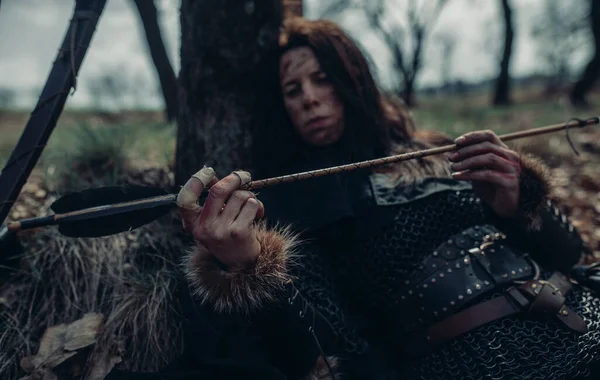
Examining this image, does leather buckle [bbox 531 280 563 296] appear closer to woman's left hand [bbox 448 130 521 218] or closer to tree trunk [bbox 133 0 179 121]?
woman's left hand [bbox 448 130 521 218]

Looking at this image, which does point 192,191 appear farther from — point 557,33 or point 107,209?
point 557,33

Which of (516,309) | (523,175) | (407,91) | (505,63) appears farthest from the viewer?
(505,63)

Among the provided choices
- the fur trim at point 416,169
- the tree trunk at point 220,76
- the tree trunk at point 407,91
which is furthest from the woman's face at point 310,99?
the tree trunk at point 407,91

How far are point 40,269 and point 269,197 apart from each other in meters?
1.17

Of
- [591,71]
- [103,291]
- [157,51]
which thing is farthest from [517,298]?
[591,71]

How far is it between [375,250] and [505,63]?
37.7 feet

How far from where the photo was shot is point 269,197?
6.61 ft

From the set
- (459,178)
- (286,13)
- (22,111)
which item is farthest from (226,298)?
(22,111)

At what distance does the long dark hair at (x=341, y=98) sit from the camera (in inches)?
87.7

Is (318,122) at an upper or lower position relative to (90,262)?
upper

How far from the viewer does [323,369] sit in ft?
5.93

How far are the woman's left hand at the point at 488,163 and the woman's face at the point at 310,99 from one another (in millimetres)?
584

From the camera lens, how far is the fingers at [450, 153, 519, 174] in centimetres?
185

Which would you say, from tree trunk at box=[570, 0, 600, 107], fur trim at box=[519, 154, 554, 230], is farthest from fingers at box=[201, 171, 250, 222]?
tree trunk at box=[570, 0, 600, 107]
